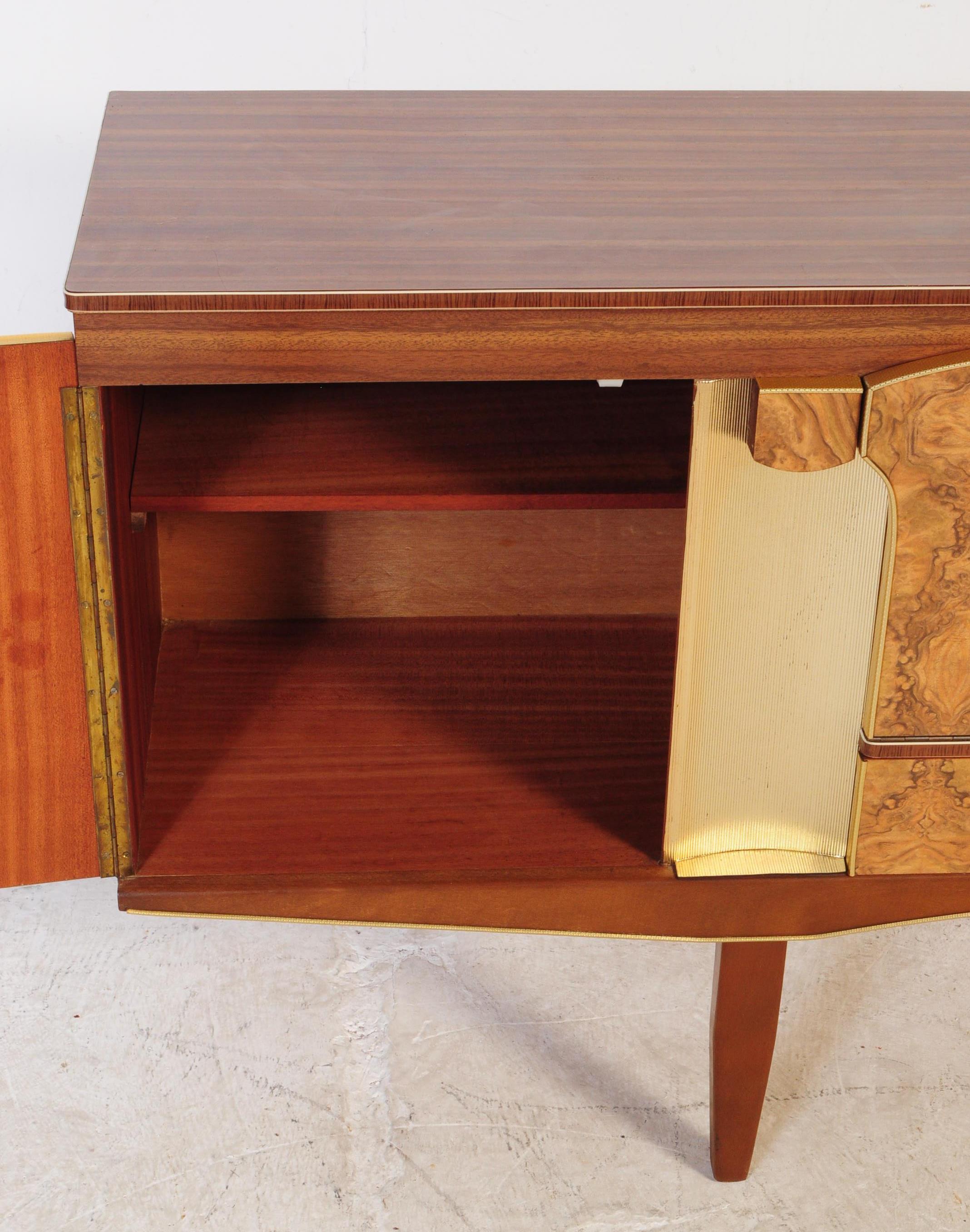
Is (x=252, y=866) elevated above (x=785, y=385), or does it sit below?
below

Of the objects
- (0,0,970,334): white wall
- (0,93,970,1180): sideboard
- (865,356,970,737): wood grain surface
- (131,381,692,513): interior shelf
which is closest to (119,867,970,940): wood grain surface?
(0,93,970,1180): sideboard

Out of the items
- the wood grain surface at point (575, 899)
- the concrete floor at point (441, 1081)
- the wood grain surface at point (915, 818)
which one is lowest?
the concrete floor at point (441, 1081)

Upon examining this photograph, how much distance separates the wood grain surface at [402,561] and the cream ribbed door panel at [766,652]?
1.23ft

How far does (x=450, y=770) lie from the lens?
121 centimetres

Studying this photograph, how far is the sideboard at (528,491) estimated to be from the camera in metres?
0.92

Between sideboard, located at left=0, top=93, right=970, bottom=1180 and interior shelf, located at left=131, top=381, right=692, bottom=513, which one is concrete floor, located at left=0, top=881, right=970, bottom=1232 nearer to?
sideboard, located at left=0, top=93, right=970, bottom=1180

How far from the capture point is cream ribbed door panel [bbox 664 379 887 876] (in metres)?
0.98

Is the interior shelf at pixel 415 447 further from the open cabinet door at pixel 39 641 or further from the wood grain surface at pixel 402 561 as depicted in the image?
the wood grain surface at pixel 402 561

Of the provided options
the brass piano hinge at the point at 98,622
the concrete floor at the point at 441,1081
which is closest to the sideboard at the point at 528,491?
the brass piano hinge at the point at 98,622

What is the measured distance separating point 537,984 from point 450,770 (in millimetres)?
436
